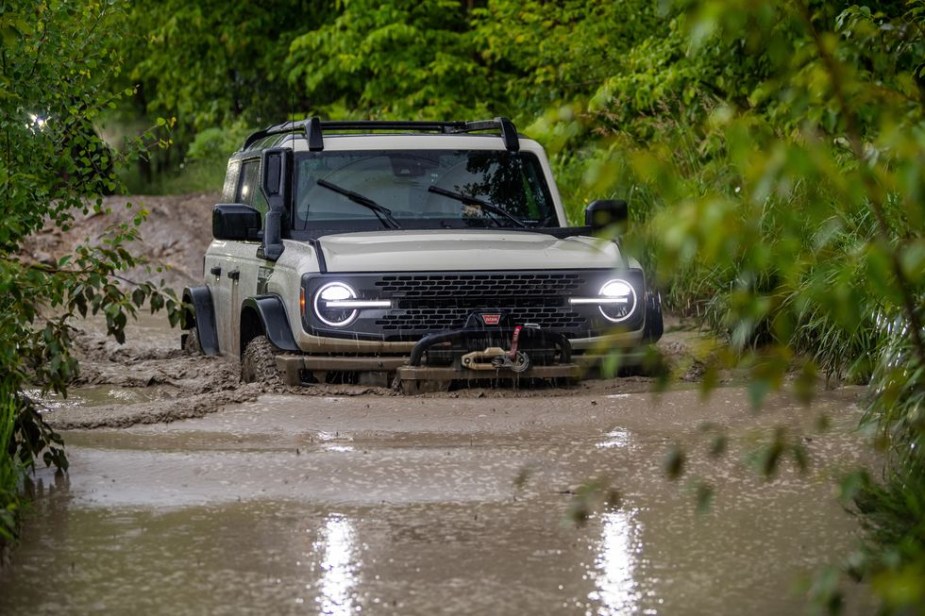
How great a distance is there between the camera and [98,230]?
21.7 metres

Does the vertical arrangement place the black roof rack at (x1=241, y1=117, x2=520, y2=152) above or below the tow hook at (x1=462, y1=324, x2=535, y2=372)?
above

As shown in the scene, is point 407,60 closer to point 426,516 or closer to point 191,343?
point 191,343

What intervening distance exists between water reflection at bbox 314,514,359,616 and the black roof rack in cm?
400

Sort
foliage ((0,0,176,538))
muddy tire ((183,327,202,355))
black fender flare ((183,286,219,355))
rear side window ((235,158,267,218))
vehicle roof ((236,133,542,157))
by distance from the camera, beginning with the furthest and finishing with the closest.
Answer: muddy tire ((183,327,202,355))
black fender flare ((183,286,219,355))
rear side window ((235,158,267,218))
vehicle roof ((236,133,542,157))
foliage ((0,0,176,538))

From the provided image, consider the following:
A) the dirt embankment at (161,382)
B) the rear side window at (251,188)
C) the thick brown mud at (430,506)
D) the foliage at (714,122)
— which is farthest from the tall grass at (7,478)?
the rear side window at (251,188)

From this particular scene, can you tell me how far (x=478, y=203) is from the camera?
9.71 m

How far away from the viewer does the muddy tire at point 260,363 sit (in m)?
8.89

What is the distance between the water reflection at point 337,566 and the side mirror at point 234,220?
3565 mm

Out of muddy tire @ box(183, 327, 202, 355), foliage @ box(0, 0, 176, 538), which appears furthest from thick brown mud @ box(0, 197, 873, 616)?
muddy tire @ box(183, 327, 202, 355)

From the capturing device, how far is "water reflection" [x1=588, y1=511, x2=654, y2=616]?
15.9 feet

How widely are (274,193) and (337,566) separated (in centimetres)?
454

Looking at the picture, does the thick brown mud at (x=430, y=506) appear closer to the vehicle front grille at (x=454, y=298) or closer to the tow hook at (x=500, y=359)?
the tow hook at (x=500, y=359)

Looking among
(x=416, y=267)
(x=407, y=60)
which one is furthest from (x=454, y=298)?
(x=407, y=60)

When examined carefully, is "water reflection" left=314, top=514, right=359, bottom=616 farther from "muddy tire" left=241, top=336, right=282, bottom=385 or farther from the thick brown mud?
"muddy tire" left=241, top=336, right=282, bottom=385
